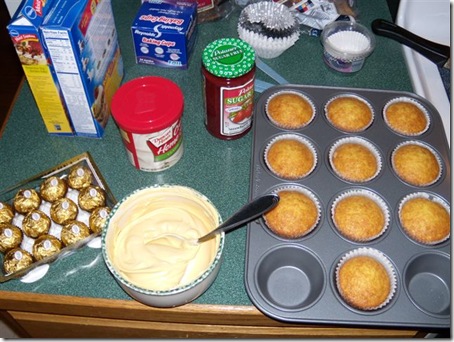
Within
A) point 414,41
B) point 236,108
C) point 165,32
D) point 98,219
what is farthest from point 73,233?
point 414,41

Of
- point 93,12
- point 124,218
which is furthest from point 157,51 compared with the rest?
point 124,218

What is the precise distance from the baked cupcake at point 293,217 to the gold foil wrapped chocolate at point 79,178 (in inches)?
14.0

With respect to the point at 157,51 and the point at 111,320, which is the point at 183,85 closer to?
the point at 157,51

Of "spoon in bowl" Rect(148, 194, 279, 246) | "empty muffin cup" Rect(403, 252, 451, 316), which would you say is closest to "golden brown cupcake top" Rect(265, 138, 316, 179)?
"spoon in bowl" Rect(148, 194, 279, 246)

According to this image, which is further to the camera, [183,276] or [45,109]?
[45,109]

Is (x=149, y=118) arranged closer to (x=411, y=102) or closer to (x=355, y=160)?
(x=355, y=160)

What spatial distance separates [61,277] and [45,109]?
0.34 m

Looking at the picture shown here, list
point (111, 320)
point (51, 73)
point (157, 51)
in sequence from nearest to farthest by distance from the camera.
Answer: point (51, 73)
point (111, 320)
point (157, 51)

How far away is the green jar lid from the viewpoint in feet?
2.98

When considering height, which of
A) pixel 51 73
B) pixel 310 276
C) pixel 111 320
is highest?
pixel 51 73

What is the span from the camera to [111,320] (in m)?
1.00

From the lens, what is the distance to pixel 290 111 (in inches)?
41.3

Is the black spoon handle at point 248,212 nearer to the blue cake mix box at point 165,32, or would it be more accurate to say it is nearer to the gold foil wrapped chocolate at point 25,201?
the gold foil wrapped chocolate at point 25,201

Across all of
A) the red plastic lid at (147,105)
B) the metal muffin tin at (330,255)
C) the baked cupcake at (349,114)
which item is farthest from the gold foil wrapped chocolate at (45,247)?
the baked cupcake at (349,114)
